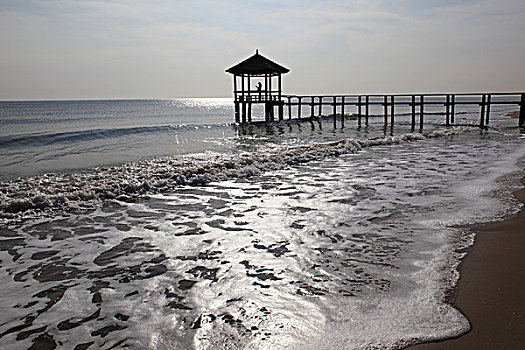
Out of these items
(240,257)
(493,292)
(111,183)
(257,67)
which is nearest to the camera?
(493,292)

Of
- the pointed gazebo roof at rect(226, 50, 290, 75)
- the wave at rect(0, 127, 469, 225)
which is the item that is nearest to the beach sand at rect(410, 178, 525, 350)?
the wave at rect(0, 127, 469, 225)

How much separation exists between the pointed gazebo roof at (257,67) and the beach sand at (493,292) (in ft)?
79.8

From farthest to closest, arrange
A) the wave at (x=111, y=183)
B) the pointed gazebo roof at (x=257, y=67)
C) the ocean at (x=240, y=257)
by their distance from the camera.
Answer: the pointed gazebo roof at (x=257, y=67) < the wave at (x=111, y=183) < the ocean at (x=240, y=257)

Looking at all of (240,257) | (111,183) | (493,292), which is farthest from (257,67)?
(493,292)

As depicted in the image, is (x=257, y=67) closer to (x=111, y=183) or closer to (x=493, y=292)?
(x=111, y=183)

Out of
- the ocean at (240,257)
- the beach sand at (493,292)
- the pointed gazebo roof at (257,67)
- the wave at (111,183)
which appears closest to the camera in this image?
the beach sand at (493,292)

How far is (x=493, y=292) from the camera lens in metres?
3.25

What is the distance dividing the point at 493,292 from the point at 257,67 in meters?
26.1

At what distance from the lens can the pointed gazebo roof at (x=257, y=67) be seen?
90.9ft

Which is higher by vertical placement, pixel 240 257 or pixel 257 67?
pixel 257 67

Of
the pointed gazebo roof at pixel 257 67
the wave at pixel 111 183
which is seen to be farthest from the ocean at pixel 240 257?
the pointed gazebo roof at pixel 257 67

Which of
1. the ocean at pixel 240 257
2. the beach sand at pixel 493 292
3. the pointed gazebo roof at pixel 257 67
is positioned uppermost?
the pointed gazebo roof at pixel 257 67

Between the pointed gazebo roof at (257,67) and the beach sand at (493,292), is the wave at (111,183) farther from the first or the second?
the pointed gazebo roof at (257,67)

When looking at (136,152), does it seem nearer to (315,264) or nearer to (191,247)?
(191,247)
